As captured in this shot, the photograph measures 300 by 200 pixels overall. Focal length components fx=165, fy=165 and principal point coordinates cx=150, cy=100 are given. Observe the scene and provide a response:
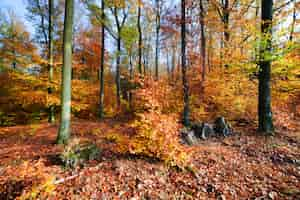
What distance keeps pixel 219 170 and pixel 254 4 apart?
10.6 m

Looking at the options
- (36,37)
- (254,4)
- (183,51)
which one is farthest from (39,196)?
(254,4)

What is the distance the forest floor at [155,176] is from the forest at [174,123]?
2cm

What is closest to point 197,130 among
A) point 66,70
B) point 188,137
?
point 188,137

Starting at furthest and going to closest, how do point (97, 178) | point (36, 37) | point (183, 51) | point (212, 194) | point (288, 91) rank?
→ point (36, 37), point (288, 91), point (183, 51), point (97, 178), point (212, 194)

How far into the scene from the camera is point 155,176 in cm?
352

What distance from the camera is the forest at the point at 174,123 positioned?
10.7ft

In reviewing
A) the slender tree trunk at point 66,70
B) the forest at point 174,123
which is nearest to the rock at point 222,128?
the forest at point 174,123

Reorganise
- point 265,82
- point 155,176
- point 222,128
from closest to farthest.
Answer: point 155,176, point 265,82, point 222,128

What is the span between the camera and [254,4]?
32.5 feet

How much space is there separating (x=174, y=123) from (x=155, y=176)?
127 cm

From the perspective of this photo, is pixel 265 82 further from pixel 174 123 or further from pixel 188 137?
pixel 174 123

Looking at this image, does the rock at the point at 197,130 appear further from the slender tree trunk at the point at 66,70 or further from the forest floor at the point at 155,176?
the slender tree trunk at the point at 66,70

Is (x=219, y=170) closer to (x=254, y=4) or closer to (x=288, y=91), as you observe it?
(x=288, y=91)

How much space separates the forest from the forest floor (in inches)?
0.9
